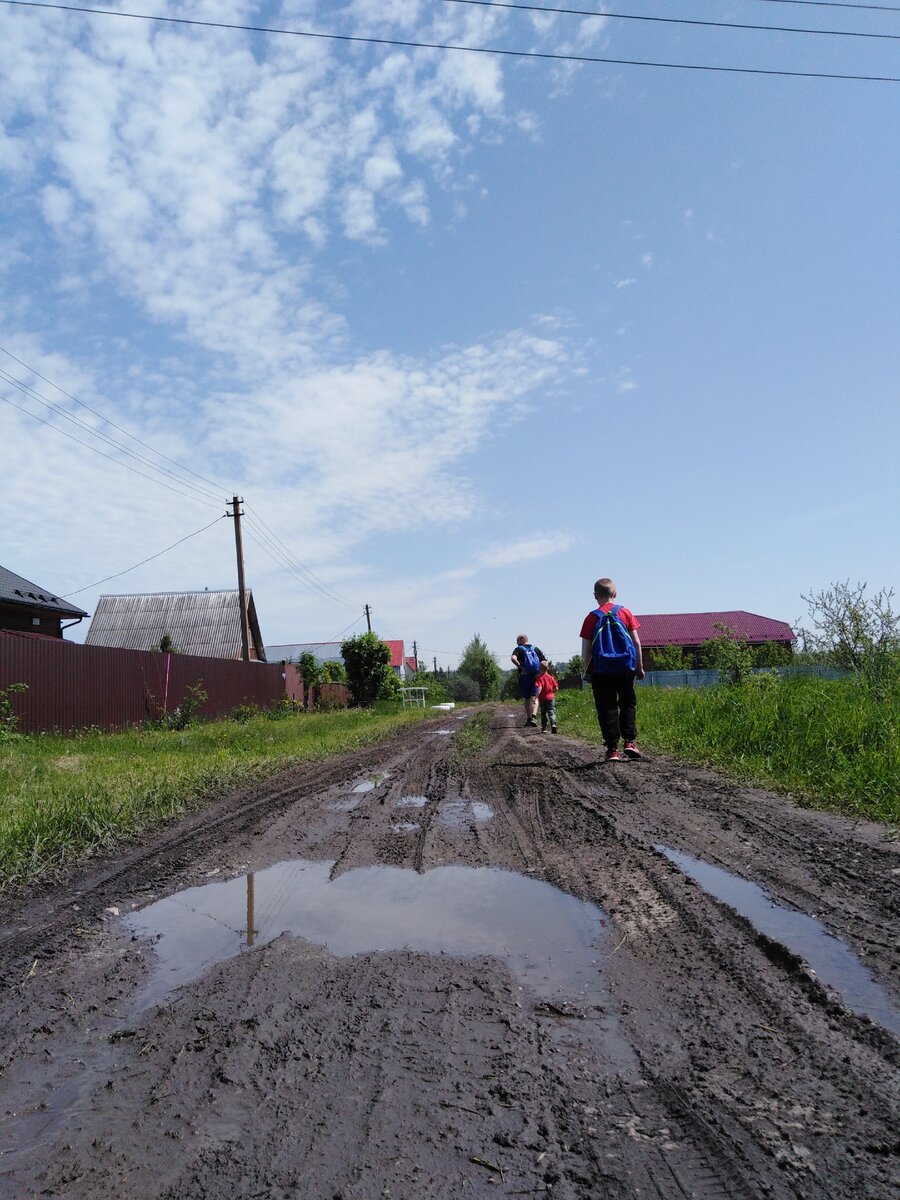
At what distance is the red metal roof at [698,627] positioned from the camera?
49.3 metres

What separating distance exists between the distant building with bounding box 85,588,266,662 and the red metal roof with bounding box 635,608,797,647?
26.7 meters

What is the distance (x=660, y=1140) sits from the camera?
5.07 feet

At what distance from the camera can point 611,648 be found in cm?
677

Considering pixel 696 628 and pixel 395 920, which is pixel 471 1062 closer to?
pixel 395 920

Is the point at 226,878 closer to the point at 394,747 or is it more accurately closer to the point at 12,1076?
the point at 12,1076

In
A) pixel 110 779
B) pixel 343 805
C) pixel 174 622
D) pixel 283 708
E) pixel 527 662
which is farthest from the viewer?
pixel 174 622

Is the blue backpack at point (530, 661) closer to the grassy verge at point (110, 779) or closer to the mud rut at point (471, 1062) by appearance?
the grassy verge at point (110, 779)

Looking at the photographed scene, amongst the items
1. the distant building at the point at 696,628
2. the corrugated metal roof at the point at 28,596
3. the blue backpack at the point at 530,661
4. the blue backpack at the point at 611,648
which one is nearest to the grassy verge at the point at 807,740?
the blue backpack at the point at 611,648

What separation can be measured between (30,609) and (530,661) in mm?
18658

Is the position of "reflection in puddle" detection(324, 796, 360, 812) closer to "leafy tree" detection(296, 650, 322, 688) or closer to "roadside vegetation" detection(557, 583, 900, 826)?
"roadside vegetation" detection(557, 583, 900, 826)

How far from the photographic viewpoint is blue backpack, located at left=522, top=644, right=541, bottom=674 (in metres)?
12.9

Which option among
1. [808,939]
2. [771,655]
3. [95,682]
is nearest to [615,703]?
[808,939]

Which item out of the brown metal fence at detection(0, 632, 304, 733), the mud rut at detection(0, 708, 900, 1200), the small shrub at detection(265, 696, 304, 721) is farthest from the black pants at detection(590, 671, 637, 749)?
the small shrub at detection(265, 696, 304, 721)

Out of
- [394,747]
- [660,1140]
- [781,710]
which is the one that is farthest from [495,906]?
[394,747]
